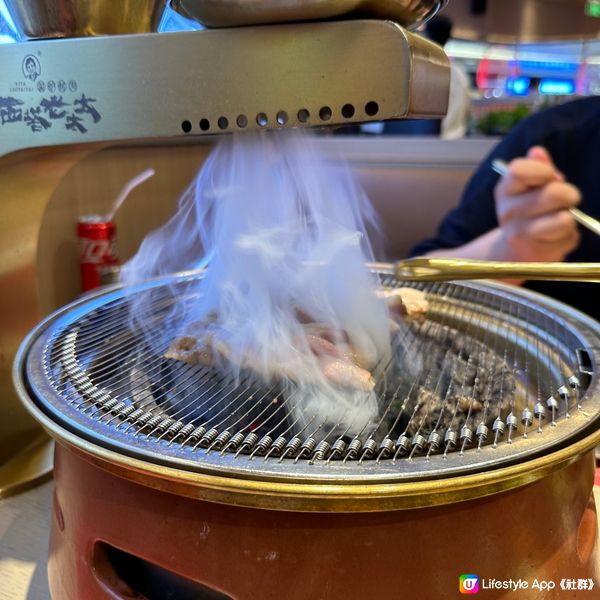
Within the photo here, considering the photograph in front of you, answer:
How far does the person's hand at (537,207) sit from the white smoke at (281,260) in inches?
27.4

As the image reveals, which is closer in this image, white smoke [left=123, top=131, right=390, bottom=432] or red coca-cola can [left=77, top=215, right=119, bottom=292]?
white smoke [left=123, top=131, right=390, bottom=432]

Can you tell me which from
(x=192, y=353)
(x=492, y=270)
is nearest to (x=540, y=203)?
(x=492, y=270)

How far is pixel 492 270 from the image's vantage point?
76cm

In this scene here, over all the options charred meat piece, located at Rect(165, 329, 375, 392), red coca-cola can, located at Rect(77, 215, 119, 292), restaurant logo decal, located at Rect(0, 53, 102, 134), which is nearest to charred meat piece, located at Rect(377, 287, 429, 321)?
charred meat piece, located at Rect(165, 329, 375, 392)

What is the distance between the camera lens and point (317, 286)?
3.04 feet

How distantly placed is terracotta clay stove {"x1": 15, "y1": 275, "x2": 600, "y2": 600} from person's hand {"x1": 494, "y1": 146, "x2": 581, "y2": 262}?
0.70m

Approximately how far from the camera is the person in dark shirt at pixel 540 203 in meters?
1.48

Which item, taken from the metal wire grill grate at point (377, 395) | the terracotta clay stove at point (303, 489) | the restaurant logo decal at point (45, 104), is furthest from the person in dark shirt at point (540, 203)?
the restaurant logo decal at point (45, 104)

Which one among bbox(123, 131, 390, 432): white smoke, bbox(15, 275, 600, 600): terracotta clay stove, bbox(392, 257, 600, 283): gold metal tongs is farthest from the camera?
bbox(123, 131, 390, 432): white smoke

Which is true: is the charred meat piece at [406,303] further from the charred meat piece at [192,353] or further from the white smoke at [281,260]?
the charred meat piece at [192,353]

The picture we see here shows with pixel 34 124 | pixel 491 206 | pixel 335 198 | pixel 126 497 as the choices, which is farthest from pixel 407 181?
pixel 126 497

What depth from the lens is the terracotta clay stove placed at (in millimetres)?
581

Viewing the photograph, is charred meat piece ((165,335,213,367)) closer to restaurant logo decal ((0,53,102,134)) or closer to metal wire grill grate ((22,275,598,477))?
metal wire grill grate ((22,275,598,477))

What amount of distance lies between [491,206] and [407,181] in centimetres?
79
